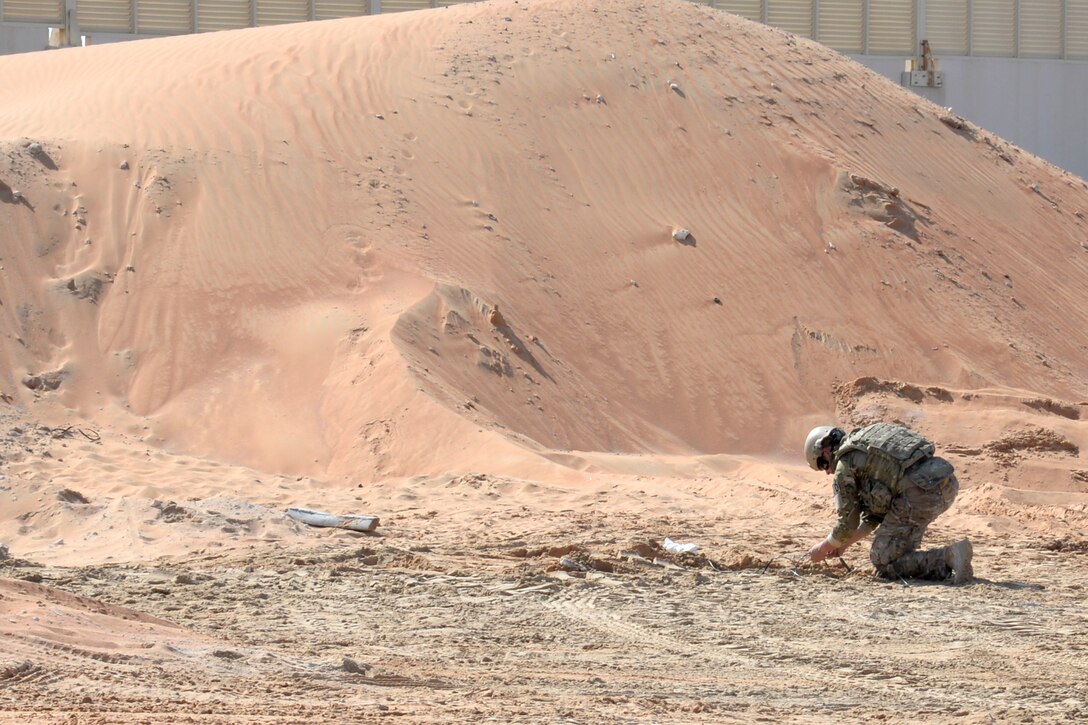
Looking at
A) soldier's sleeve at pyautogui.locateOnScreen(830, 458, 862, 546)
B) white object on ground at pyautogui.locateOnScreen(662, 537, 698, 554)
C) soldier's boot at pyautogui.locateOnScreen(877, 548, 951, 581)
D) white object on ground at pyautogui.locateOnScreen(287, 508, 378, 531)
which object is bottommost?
white object on ground at pyautogui.locateOnScreen(662, 537, 698, 554)

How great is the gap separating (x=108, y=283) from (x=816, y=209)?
7.87m

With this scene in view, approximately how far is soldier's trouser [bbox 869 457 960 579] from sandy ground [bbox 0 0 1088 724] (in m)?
0.24

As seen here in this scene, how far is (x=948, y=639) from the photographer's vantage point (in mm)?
6660

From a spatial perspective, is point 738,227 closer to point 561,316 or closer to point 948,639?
point 561,316

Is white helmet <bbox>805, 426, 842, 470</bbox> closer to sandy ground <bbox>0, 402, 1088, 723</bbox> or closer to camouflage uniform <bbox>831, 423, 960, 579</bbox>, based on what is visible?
camouflage uniform <bbox>831, 423, 960, 579</bbox>

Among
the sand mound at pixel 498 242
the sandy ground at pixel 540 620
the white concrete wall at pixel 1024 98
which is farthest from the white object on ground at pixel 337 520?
the white concrete wall at pixel 1024 98

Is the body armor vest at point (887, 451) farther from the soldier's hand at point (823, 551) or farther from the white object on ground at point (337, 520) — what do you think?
the white object on ground at point (337, 520)

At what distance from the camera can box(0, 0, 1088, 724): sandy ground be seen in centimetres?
612

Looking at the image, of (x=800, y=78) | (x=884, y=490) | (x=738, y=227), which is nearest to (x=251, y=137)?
(x=738, y=227)

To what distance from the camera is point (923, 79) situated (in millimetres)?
28562

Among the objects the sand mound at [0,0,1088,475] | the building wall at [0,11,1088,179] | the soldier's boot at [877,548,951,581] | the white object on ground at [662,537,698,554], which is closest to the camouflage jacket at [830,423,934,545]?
the soldier's boot at [877,548,951,581]

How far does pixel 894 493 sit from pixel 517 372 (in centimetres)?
618

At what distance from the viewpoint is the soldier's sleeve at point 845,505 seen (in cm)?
791

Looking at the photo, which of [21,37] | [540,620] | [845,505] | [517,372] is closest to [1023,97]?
[21,37]
